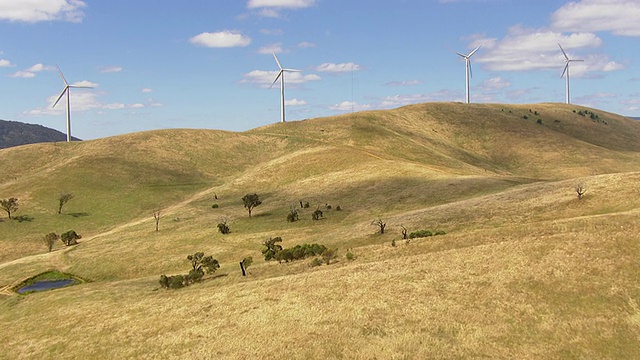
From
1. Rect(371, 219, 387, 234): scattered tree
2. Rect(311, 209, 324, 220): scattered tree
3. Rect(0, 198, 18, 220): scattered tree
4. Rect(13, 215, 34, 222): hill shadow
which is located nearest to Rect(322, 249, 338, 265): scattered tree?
Rect(371, 219, 387, 234): scattered tree

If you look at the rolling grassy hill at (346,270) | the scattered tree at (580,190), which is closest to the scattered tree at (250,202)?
the rolling grassy hill at (346,270)

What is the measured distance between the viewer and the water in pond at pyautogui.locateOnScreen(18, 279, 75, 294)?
186ft

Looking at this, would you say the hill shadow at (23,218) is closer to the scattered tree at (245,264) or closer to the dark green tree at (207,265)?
the dark green tree at (207,265)

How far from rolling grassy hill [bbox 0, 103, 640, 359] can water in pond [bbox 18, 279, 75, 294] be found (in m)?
2.28

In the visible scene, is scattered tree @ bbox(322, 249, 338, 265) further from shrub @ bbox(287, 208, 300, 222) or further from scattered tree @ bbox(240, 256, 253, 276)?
shrub @ bbox(287, 208, 300, 222)

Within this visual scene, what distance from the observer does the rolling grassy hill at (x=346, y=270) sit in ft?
91.4

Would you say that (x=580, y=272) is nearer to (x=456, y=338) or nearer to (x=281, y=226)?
(x=456, y=338)

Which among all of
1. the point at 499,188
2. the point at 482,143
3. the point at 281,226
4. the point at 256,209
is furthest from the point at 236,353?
the point at 482,143

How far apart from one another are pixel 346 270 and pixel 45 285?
44.5 meters

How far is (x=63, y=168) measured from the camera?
421ft

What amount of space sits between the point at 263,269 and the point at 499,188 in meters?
45.2

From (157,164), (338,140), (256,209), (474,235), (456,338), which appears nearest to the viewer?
(456,338)

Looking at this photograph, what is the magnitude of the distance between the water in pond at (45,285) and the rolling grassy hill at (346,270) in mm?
2283

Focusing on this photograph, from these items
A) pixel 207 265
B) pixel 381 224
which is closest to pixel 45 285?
pixel 207 265
